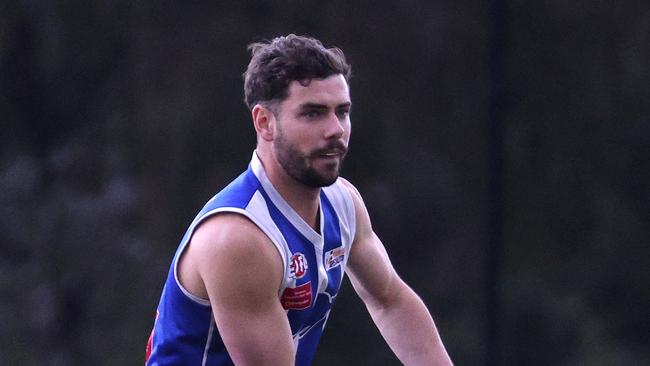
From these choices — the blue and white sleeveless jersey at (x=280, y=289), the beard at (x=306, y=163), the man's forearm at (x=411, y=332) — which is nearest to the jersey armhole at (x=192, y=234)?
the blue and white sleeveless jersey at (x=280, y=289)

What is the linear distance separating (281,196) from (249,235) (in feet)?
0.82

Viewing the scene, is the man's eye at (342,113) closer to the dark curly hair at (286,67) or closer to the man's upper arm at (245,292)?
the dark curly hair at (286,67)

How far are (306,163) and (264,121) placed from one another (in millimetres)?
182

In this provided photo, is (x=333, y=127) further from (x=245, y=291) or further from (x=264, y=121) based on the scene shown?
(x=245, y=291)

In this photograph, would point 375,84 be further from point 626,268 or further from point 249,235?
point 249,235

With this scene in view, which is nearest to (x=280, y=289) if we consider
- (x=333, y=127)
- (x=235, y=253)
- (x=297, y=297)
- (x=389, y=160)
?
Result: (x=297, y=297)

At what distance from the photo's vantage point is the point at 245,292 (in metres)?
3.31

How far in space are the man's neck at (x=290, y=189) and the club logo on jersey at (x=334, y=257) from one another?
0.10 meters

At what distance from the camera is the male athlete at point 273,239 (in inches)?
131

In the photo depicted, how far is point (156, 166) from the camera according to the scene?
504 cm

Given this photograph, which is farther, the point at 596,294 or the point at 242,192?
the point at 596,294

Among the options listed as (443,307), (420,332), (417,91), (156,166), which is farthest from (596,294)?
(156,166)

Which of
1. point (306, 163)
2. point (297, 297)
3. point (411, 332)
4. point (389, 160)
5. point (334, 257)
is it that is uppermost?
point (389, 160)

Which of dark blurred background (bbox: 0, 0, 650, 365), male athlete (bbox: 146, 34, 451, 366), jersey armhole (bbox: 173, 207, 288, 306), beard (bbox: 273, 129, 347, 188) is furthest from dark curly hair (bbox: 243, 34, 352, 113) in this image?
dark blurred background (bbox: 0, 0, 650, 365)
